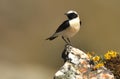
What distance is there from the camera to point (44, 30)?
1487 centimetres

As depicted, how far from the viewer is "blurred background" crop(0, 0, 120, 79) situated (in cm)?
1433

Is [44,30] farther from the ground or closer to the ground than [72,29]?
farther from the ground

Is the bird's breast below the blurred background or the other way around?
below

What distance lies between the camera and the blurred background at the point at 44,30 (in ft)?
47.0

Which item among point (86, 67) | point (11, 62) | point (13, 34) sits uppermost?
point (13, 34)

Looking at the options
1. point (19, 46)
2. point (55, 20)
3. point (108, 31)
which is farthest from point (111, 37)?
point (19, 46)

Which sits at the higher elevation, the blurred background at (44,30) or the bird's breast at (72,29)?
the blurred background at (44,30)

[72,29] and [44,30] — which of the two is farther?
[44,30]

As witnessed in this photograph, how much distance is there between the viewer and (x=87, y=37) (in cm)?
1466

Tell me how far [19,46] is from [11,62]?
2.40ft

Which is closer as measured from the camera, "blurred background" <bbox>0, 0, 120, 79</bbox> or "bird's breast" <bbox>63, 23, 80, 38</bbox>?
"bird's breast" <bbox>63, 23, 80, 38</bbox>

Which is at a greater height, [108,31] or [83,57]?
[108,31]

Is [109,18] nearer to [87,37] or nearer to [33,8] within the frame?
[87,37]

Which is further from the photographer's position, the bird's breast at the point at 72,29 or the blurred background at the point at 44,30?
the blurred background at the point at 44,30
